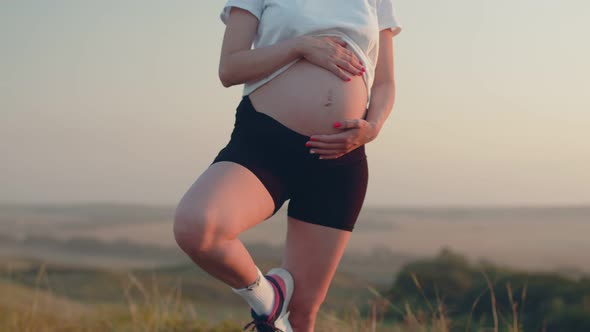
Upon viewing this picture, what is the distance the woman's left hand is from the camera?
2.75m

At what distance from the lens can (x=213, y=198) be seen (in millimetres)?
2402

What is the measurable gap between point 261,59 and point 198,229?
0.84m

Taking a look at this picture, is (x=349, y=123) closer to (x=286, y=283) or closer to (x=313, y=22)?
(x=313, y=22)

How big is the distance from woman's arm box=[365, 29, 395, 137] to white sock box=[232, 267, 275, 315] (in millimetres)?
951

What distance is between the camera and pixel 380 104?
3.08m

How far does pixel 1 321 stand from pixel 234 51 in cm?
329

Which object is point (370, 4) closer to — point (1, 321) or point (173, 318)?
point (173, 318)

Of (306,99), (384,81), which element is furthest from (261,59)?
(384,81)

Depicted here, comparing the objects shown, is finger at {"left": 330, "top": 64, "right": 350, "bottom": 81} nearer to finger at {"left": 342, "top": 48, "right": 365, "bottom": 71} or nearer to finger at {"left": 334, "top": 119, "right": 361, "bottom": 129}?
finger at {"left": 342, "top": 48, "right": 365, "bottom": 71}

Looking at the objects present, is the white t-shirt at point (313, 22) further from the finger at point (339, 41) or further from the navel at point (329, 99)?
the navel at point (329, 99)

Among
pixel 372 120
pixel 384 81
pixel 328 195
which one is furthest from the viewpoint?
pixel 384 81

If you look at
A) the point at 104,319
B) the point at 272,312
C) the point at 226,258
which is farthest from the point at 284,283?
the point at 104,319

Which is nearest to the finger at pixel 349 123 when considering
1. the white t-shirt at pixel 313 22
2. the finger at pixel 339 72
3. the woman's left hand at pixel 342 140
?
the woman's left hand at pixel 342 140

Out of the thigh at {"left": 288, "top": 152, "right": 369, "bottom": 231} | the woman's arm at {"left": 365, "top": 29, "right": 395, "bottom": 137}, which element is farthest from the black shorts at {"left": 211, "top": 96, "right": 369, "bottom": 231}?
the woman's arm at {"left": 365, "top": 29, "right": 395, "bottom": 137}
